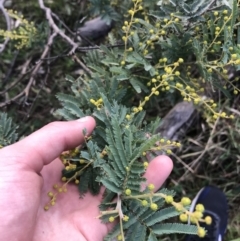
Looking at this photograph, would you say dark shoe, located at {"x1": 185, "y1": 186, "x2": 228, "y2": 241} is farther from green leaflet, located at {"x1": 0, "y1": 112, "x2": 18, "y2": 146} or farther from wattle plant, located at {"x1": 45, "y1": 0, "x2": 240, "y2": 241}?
green leaflet, located at {"x1": 0, "y1": 112, "x2": 18, "y2": 146}

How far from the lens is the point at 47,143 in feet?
5.37

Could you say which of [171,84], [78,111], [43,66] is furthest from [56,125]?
[43,66]

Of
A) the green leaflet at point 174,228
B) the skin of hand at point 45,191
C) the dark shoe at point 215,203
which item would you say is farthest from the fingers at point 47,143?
the dark shoe at point 215,203

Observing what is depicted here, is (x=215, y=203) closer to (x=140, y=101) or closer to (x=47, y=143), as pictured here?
(x=140, y=101)

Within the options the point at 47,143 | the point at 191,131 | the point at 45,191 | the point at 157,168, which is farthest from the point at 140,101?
the point at 191,131

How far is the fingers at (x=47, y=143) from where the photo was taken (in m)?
1.58

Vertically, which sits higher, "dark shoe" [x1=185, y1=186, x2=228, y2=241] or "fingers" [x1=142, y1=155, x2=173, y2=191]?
"fingers" [x1=142, y1=155, x2=173, y2=191]

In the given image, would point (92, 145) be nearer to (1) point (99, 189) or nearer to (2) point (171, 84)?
(1) point (99, 189)

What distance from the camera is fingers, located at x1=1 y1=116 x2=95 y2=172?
1.58 meters

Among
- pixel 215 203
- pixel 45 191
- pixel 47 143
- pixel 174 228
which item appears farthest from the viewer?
pixel 215 203

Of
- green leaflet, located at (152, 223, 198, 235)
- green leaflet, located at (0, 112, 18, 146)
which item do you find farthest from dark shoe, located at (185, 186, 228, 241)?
green leaflet, located at (0, 112, 18, 146)

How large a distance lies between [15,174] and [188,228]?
0.65 metres

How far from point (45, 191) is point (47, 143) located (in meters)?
0.27

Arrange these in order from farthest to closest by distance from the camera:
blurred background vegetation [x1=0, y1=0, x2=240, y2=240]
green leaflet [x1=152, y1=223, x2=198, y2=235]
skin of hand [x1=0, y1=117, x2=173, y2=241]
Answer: blurred background vegetation [x1=0, y1=0, x2=240, y2=240] → skin of hand [x1=0, y1=117, x2=173, y2=241] → green leaflet [x1=152, y1=223, x2=198, y2=235]
